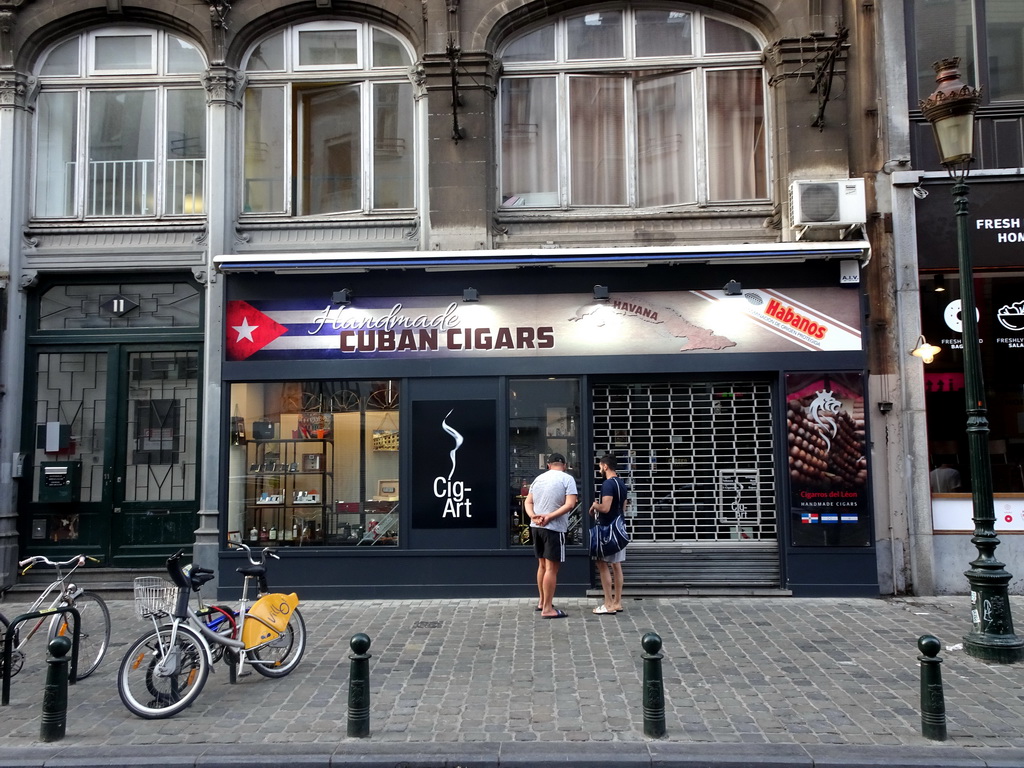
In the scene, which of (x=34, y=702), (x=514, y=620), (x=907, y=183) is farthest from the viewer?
(x=907, y=183)

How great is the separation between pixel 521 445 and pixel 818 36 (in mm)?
6921

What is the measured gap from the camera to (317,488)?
1094cm

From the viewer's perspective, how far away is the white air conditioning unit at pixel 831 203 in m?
10.5

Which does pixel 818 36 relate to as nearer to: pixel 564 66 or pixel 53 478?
pixel 564 66

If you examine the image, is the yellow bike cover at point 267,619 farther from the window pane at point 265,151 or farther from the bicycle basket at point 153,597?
the window pane at point 265,151

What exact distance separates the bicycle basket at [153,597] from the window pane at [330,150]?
6.55 meters

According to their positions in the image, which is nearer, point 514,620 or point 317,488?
point 514,620

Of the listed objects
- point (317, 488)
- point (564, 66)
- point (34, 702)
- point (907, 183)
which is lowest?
point (34, 702)

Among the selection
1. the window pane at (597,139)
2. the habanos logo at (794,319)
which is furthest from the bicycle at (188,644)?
the window pane at (597,139)

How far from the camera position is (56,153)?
11711mm

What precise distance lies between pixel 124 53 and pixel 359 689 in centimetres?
1043

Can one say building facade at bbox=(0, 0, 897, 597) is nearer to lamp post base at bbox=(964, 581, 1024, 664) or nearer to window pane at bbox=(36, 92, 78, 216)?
window pane at bbox=(36, 92, 78, 216)

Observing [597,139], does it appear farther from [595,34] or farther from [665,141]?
[595,34]

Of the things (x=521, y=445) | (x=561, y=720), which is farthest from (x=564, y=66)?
(x=561, y=720)
